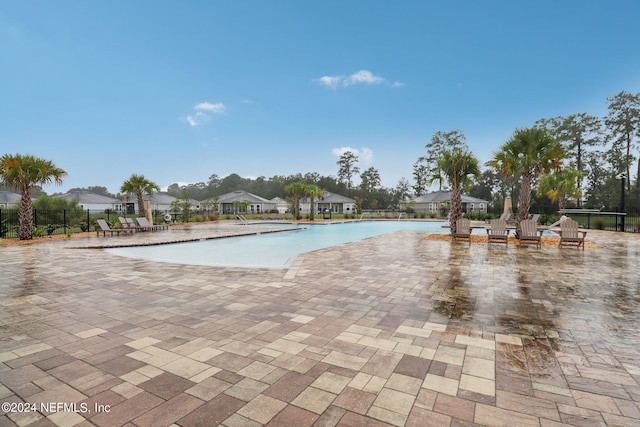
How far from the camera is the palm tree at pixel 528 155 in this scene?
37.1 ft

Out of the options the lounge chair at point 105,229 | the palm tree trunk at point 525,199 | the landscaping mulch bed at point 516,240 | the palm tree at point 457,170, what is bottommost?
the landscaping mulch bed at point 516,240

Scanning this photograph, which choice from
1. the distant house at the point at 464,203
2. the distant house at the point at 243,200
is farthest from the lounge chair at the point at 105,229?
the distant house at the point at 464,203

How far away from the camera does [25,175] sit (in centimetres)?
1234

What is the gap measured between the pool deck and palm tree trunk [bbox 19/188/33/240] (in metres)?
9.23

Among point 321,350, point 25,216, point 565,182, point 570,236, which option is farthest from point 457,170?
point 25,216

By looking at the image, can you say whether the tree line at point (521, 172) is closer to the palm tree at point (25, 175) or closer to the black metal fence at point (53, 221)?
the palm tree at point (25, 175)

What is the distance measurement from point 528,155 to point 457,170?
A: 96.1 inches

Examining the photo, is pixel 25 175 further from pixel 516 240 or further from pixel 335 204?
pixel 335 204

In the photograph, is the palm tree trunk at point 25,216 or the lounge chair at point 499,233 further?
the palm tree trunk at point 25,216

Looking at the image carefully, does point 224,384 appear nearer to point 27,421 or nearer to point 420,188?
point 27,421

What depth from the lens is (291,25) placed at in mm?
17203

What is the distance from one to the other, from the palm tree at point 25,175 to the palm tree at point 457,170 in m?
16.6

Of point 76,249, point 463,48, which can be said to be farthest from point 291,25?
point 76,249

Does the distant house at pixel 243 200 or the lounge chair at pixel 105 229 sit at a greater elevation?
the distant house at pixel 243 200
